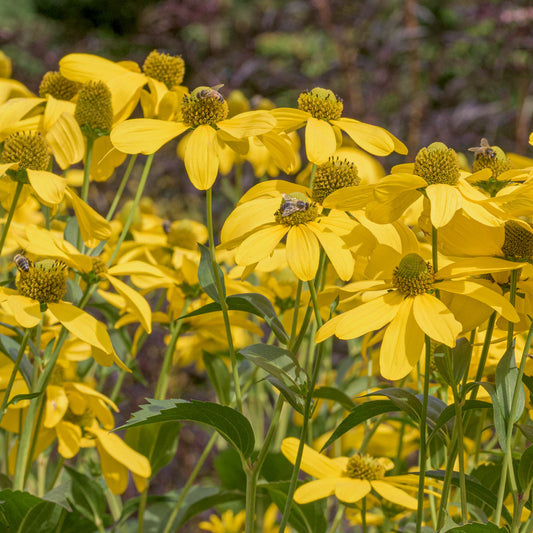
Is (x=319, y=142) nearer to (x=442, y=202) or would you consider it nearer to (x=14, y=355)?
(x=442, y=202)

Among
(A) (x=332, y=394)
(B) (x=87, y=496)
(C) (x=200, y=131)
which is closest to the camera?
(C) (x=200, y=131)

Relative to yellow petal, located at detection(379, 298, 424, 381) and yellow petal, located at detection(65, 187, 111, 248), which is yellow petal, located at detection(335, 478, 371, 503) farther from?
yellow petal, located at detection(65, 187, 111, 248)

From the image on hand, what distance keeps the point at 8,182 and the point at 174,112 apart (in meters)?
0.22

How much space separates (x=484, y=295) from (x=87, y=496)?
571mm

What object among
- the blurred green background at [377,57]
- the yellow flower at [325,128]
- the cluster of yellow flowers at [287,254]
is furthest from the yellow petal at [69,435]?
the blurred green background at [377,57]

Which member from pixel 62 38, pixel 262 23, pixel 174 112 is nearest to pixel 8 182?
pixel 174 112

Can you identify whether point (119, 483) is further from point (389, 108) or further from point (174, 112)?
point (389, 108)

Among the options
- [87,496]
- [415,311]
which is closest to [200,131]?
[415,311]

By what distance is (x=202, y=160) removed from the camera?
64 centimetres

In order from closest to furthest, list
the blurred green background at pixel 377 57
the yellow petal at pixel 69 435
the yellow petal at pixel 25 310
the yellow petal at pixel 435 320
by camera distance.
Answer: the yellow petal at pixel 435 320 → the yellow petal at pixel 25 310 → the yellow petal at pixel 69 435 → the blurred green background at pixel 377 57

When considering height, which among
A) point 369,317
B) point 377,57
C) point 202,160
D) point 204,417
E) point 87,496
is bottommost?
point 87,496

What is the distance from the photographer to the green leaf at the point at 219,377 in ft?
2.98

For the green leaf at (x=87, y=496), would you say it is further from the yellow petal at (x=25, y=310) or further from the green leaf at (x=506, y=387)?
the green leaf at (x=506, y=387)

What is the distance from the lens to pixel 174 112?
92 centimetres
